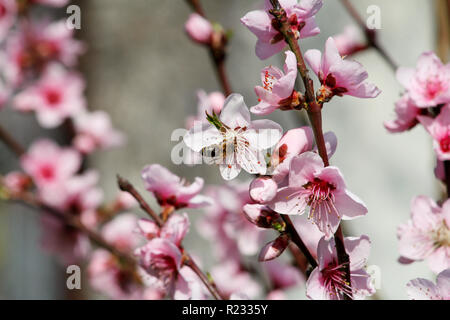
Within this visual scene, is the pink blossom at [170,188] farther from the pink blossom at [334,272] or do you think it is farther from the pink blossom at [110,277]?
the pink blossom at [110,277]

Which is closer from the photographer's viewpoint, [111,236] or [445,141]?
[445,141]

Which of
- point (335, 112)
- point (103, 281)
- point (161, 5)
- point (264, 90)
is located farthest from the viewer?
point (161, 5)

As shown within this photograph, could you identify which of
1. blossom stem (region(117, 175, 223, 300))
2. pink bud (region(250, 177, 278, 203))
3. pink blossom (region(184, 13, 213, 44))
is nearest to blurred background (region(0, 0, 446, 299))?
pink blossom (region(184, 13, 213, 44))

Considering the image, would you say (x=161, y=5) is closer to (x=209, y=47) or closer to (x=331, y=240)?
(x=209, y=47)

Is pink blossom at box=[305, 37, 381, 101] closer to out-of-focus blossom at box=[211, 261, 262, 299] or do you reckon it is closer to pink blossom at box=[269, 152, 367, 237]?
pink blossom at box=[269, 152, 367, 237]

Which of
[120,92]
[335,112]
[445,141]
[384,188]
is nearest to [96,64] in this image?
[120,92]
